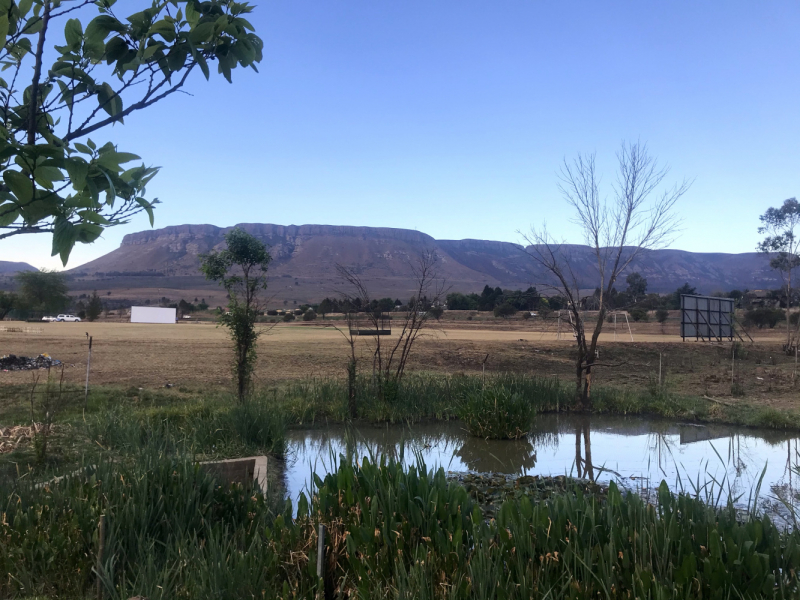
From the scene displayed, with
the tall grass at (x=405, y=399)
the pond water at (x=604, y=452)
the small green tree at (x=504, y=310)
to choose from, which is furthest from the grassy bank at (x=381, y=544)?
the small green tree at (x=504, y=310)

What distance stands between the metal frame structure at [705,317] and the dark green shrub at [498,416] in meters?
22.1

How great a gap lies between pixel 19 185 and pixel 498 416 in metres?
8.99

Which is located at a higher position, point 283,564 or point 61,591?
point 283,564

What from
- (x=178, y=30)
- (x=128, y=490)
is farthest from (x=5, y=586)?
(x=178, y=30)

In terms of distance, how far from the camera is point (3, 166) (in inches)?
72.3

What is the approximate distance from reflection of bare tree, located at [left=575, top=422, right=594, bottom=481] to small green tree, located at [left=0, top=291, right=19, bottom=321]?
56.1m

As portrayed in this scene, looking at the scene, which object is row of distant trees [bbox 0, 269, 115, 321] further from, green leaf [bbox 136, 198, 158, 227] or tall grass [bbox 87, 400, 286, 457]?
green leaf [bbox 136, 198, 158, 227]

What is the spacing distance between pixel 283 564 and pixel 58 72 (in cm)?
269

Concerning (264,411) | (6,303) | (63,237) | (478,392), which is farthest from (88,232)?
(6,303)

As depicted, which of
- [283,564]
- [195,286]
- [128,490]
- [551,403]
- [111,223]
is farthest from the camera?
[195,286]

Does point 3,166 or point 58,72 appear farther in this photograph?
point 58,72

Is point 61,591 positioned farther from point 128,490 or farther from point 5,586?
point 128,490

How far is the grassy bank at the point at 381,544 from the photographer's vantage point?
2.72 metres

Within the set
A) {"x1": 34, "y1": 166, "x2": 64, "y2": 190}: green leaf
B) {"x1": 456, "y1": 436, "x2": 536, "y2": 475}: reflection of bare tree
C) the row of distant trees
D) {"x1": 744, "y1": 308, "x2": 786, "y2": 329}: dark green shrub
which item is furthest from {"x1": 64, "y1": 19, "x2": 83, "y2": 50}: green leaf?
the row of distant trees
